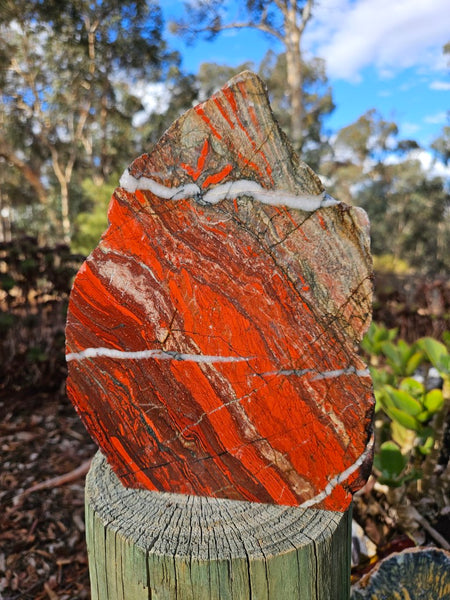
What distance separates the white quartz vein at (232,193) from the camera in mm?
1062

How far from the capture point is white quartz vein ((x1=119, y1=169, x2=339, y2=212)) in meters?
1.06

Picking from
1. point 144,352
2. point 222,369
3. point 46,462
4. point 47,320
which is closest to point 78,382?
point 144,352

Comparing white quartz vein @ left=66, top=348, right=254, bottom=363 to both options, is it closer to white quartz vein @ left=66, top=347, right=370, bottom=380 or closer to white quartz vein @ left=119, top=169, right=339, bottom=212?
white quartz vein @ left=66, top=347, right=370, bottom=380

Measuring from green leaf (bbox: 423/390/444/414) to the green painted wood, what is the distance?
684 millimetres

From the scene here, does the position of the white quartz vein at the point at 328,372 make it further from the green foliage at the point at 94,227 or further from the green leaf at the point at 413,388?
the green foliage at the point at 94,227

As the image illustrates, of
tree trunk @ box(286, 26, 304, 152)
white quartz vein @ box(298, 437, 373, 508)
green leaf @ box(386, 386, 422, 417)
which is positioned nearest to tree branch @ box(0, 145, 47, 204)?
tree trunk @ box(286, 26, 304, 152)

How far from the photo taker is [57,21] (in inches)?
347

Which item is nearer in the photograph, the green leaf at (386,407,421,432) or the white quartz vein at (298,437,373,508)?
the white quartz vein at (298,437,373,508)

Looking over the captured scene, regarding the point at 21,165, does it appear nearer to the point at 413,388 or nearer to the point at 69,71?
the point at 69,71

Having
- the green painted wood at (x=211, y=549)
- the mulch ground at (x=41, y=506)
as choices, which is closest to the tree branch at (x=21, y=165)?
the mulch ground at (x=41, y=506)

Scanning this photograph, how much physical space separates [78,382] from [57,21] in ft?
31.9

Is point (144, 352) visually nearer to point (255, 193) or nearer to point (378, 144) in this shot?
point (255, 193)

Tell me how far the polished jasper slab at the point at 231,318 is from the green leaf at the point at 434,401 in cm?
70

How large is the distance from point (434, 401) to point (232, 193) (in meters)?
1.12
